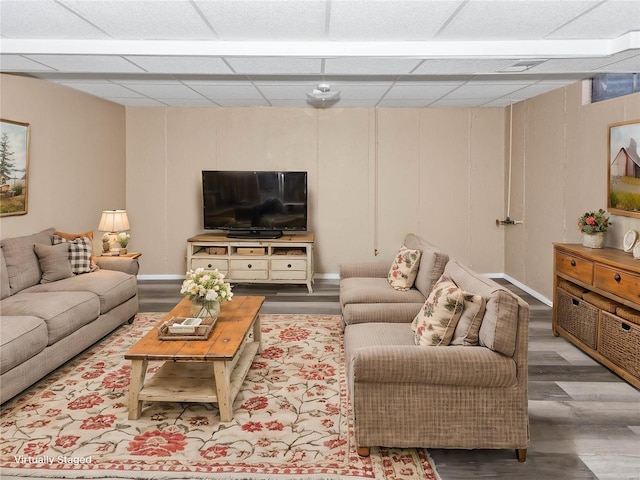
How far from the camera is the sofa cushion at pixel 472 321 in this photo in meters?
2.72

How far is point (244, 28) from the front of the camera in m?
3.56

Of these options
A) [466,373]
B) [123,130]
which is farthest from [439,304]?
[123,130]

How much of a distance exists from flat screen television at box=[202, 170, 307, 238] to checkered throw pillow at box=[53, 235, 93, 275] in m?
2.34

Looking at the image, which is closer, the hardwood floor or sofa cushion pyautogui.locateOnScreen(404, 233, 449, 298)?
the hardwood floor

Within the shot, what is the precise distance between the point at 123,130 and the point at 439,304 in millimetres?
6058

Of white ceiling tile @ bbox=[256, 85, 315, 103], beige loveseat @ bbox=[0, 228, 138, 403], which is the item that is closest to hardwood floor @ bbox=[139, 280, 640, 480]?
beige loveseat @ bbox=[0, 228, 138, 403]

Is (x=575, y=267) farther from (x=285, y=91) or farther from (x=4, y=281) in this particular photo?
(x=4, y=281)

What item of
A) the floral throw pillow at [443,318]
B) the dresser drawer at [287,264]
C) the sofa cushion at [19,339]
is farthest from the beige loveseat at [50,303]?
the floral throw pillow at [443,318]

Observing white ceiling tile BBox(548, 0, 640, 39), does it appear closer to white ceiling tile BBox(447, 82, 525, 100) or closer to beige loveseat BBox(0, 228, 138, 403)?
white ceiling tile BBox(447, 82, 525, 100)

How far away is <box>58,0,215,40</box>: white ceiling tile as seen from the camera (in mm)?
3098

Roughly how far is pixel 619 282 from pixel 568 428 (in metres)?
1.32

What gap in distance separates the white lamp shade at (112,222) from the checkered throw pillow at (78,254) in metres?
1.02

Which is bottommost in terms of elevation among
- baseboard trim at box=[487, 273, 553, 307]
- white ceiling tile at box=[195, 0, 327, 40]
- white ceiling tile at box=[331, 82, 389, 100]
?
baseboard trim at box=[487, 273, 553, 307]

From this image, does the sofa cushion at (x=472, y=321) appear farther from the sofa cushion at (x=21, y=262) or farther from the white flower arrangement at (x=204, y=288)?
the sofa cushion at (x=21, y=262)
